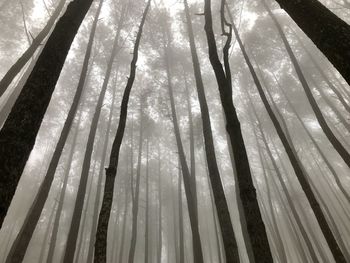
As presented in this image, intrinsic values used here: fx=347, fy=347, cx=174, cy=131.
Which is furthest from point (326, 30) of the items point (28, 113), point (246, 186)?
point (28, 113)

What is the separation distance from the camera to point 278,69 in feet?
78.6

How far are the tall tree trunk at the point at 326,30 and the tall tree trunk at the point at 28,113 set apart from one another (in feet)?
8.26

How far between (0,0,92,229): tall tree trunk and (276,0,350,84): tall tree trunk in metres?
2.52

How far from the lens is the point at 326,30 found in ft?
9.64

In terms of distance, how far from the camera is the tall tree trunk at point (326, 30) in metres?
2.71

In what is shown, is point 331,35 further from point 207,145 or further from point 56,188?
point 56,188

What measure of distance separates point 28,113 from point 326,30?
2.79 m

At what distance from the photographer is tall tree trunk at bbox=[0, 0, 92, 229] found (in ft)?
9.50

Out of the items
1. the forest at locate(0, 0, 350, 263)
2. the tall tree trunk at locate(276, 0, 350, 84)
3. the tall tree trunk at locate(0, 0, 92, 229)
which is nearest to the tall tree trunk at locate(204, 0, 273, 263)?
the forest at locate(0, 0, 350, 263)

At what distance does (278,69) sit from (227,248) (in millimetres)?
19768

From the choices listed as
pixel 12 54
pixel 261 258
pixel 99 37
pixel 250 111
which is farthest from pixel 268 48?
pixel 261 258

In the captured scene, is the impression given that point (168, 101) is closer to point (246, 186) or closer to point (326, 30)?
point (246, 186)

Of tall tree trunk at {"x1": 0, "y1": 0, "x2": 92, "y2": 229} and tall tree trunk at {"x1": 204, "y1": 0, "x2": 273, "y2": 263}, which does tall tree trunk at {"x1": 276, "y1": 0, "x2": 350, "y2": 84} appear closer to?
tall tree trunk at {"x1": 204, "y1": 0, "x2": 273, "y2": 263}

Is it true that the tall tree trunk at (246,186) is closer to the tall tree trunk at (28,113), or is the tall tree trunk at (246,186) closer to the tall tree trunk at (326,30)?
the tall tree trunk at (326,30)
